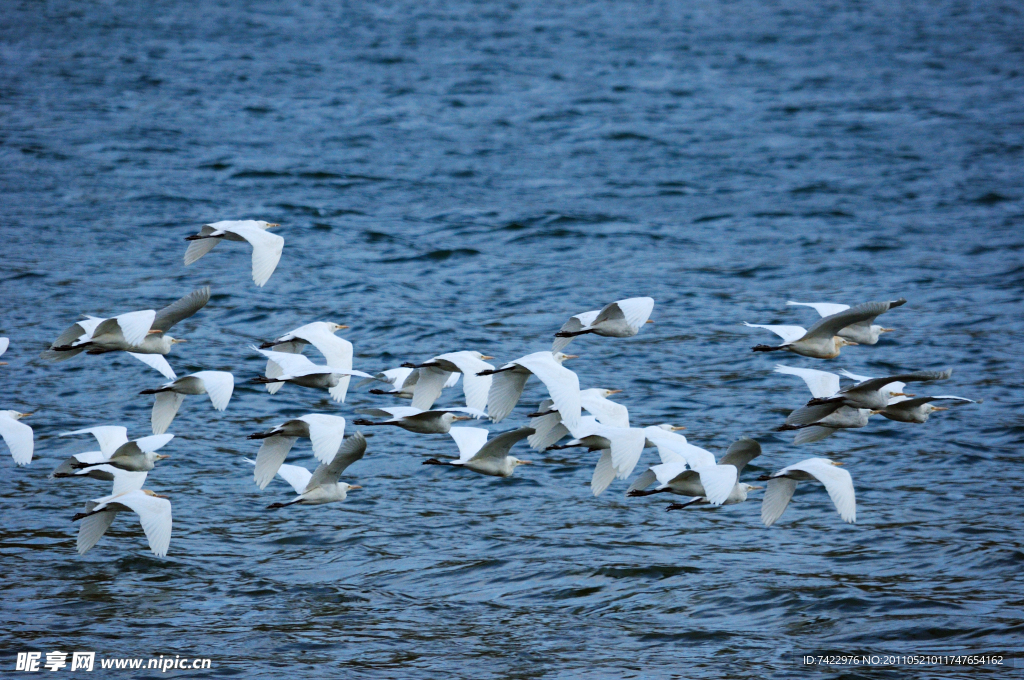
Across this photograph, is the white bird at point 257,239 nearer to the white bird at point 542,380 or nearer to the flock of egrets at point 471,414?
the flock of egrets at point 471,414

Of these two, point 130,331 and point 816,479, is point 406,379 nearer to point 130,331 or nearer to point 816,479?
point 130,331

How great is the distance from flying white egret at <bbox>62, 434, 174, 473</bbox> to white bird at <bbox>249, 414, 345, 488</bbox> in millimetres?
865

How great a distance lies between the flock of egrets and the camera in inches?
384

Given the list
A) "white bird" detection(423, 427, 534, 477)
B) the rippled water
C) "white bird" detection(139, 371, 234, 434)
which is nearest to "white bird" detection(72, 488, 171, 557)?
"white bird" detection(139, 371, 234, 434)

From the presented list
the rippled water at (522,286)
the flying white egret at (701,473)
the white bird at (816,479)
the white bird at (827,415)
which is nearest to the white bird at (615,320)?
the flying white egret at (701,473)

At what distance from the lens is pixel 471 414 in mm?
10500

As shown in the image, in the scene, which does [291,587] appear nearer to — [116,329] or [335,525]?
[335,525]

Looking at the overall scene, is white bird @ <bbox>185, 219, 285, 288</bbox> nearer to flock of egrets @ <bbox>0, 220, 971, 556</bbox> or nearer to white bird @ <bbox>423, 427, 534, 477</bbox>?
flock of egrets @ <bbox>0, 220, 971, 556</bbox>

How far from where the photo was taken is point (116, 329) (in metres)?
10.1

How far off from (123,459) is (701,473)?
4.77m

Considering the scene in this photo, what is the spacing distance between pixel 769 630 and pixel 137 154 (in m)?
19.1

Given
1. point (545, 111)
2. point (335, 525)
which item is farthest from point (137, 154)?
point (335, 525)

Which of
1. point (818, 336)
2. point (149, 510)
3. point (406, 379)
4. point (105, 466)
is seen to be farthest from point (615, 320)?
point (105, 466)

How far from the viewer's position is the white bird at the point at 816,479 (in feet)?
31.3
